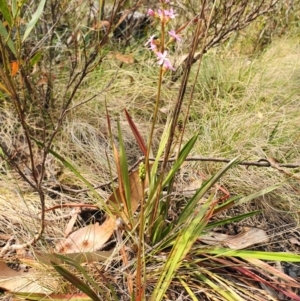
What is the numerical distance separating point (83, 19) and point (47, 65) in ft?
2.20

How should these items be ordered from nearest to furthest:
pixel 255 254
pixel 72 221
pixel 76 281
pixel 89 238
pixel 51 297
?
pixel 76 281 < pixel 51 297 < pixel 255 254 < pixel 89 238 < pixel 72 221

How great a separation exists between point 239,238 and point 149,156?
0.50m

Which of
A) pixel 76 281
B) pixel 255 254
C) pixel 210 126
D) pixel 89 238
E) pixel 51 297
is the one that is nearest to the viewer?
pixel 76 281

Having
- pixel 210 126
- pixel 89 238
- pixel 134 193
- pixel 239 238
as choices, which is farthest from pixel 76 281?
pixel 210 126

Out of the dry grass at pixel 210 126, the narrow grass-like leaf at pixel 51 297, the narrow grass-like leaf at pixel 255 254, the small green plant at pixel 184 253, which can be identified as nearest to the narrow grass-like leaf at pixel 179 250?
the small green plant at pixel 184 253

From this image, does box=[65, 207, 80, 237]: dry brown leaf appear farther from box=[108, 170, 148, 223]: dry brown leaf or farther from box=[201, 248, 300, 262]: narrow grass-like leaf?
box=[201, 248, 300, 262]: narrow grass-like leaf

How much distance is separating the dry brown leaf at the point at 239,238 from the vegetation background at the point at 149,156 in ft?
0.08

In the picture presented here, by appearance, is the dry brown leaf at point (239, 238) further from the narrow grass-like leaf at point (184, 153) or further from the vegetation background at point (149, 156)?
the narrow grass-like leaf at point (184, 153)

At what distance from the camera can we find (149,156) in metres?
2.18

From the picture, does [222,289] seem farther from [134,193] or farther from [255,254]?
[134,193]

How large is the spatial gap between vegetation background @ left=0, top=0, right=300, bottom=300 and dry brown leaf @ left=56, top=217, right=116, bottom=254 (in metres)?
0.03

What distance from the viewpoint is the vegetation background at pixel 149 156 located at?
176cm

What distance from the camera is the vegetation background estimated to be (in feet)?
5.78

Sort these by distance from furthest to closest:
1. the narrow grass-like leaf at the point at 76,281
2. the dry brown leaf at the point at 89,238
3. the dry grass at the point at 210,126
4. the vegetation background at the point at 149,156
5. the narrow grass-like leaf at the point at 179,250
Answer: the dry grass at the point at 210,126, the dry brown leaf at the point at 89,238, the vegetation background at the point at 149,156, the narrow grass-like leaf at the point at 179,250, the narrow grass-like leaf at the point at 76,281
